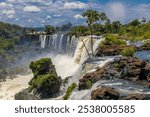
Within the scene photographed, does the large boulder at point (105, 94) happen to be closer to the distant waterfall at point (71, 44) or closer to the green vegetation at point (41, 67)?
the distant waterfall at point (71, 44)

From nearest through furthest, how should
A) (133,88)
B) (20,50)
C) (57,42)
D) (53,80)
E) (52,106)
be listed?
(52,106) < (133,88) < (53,80) < (57,42) < (20,50)

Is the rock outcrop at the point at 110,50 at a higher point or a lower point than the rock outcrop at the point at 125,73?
lower

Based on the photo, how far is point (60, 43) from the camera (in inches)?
3846

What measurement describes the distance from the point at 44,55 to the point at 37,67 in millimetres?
61220

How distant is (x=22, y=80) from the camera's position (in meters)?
76.8

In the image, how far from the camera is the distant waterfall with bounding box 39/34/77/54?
276ft

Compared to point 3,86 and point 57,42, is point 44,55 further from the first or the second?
point 3,86

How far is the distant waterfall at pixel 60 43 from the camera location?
84.2m

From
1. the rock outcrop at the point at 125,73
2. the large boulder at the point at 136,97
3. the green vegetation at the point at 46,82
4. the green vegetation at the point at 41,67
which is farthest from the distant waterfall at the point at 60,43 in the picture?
the large boulder at the point at 136,97

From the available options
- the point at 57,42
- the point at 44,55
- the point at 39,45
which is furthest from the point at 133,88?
the point at 39,45

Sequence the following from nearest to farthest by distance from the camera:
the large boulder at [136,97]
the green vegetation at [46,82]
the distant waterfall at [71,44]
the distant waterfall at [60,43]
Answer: the large boulder at [136,97], the green vegetation at [46,82], the distant waterfall at [71,44], the distant waterfall at [60,43]

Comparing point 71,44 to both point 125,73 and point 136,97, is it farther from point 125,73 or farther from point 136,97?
point 136,97

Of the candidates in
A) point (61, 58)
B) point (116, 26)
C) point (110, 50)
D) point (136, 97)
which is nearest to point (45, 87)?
point (110, 50)

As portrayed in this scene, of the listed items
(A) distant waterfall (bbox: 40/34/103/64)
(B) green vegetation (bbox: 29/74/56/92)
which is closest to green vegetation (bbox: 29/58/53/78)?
(A) distant waterfall (bbox: 40/34/103/64)
